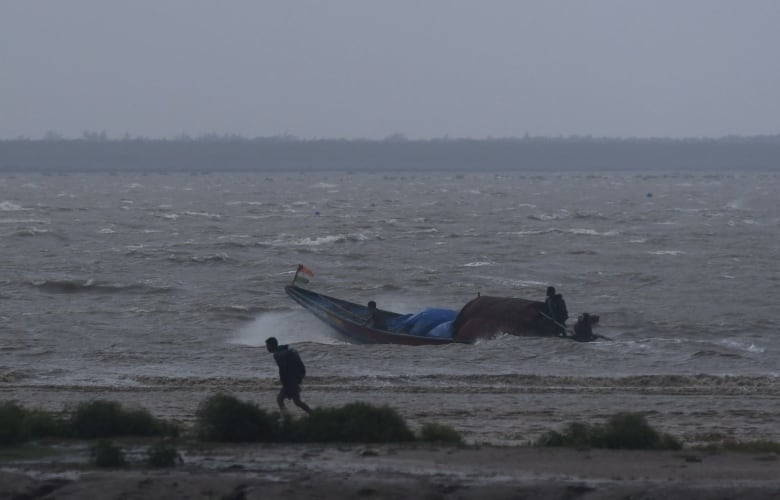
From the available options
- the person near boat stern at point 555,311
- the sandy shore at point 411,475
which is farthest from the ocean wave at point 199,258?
the sandy shore at point 411,475

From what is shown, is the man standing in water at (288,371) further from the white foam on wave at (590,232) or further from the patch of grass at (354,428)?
the white foam on wave at (590,232)

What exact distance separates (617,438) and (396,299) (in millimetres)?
16325

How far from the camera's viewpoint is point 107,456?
912cm

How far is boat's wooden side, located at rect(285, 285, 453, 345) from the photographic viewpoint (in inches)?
742

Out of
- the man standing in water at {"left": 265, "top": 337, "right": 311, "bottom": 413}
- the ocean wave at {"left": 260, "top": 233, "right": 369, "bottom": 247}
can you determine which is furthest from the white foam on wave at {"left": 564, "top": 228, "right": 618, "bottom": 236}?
the man standing in water at {"left": 265, "top": 337, "right": 311, "bottom": 413}

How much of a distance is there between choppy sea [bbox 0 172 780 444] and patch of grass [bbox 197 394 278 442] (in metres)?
2.53

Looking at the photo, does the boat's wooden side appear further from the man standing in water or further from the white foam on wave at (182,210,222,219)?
the white foam on wave at (182,210,222,219)

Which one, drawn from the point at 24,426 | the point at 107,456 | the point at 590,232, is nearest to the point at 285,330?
the point at 24,426

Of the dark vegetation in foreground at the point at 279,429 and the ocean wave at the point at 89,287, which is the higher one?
the dark vegetation in foreground at the point at 279,429

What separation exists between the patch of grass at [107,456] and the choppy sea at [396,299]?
3.90 meters

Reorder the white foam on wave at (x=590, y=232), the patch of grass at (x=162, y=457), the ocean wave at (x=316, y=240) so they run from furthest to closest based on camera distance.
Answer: the white foam on wave at (x=590, y=232), the ocean wave at (x=316, y=240), the patch of grass at (x=162, y=457)

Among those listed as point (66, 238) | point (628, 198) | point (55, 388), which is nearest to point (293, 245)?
point (66, 238)

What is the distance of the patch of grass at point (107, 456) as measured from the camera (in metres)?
9.13

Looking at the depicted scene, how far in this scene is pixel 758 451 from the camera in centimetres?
977
